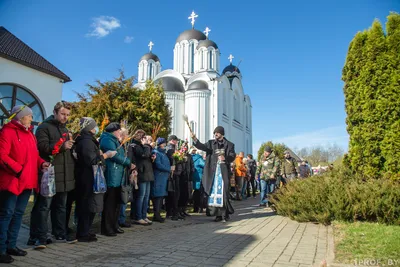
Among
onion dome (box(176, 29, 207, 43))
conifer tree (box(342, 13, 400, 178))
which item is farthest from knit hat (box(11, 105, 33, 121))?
onion dome (box(176, 29, 207, 43))

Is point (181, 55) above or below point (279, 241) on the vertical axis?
above

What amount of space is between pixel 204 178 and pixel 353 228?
368 cm

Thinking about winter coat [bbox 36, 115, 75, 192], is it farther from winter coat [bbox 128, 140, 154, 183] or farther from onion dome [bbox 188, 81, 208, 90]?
onion dome [bbox 188, 81, 208, 90]

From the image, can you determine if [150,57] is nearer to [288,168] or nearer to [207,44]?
[207,44]

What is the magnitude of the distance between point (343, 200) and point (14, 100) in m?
A: 17.7

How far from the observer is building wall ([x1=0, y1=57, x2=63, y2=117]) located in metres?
16.8

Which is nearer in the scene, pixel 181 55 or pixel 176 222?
pixel 176 222

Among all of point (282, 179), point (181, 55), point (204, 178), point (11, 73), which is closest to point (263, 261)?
point (204, 178)

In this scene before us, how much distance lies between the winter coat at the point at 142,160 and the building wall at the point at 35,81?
13.8 meters

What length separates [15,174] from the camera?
4020mm

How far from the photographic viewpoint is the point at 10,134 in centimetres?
411

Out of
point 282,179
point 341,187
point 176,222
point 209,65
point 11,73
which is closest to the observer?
point 341,187

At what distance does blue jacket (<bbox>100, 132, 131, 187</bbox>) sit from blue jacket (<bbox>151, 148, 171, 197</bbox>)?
163 centimetres

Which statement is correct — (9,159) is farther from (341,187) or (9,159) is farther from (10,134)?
(341,187)
